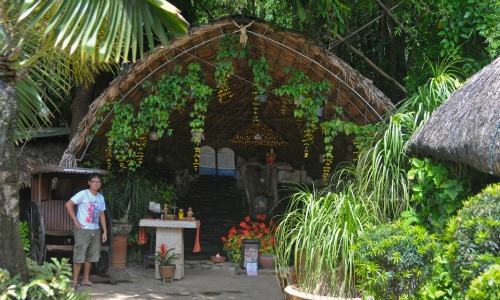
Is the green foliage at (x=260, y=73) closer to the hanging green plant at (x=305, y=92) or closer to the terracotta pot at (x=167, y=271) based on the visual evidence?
the hanging green plant at (x=305, y=92)

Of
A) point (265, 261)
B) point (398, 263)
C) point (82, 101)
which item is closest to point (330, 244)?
point (398, 263)

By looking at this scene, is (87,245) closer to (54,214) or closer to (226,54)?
(54,214)

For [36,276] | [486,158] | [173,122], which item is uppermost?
[173,122]

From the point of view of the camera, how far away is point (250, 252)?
9656 mm

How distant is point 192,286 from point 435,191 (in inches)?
135

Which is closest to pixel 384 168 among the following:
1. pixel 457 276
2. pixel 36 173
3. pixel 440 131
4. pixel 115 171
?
pixel 440 131

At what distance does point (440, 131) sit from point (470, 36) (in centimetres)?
298

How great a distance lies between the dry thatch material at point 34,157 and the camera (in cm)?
912

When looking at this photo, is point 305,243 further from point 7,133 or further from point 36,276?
point 7,133

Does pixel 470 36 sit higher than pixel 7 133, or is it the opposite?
pixel 470 36

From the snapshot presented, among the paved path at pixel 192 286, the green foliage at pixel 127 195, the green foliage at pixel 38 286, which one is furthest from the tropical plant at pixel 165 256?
the green foliage at pixel 38 286

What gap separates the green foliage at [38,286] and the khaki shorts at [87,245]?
2.74m

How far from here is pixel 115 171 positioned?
397 inches

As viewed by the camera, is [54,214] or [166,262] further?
[54,214]
